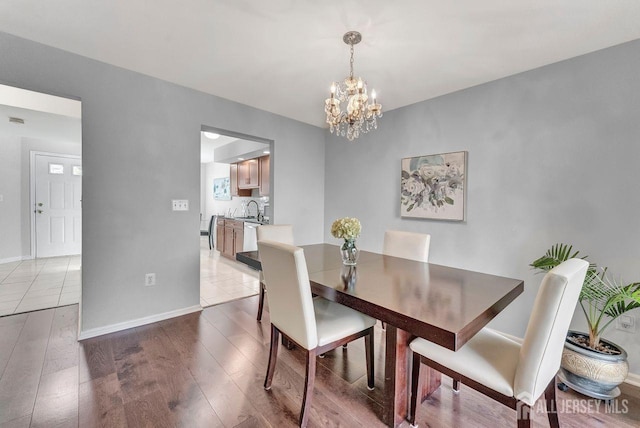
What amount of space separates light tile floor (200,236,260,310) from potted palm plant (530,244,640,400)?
3064mm

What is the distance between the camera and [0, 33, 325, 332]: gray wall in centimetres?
220

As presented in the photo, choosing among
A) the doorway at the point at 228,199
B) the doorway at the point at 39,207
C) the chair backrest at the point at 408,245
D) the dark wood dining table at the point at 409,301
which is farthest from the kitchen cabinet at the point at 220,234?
the chair backrest at the point at 408,245

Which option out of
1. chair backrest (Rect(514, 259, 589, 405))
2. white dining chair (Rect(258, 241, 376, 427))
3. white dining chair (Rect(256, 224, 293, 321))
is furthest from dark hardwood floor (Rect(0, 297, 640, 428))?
chair backrest (Rect(514, 259, 589, 405))

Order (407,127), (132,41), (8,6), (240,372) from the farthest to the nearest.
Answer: (407,127)
(132,41)
(240,372)
(8,6)

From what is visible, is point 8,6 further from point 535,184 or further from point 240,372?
point 535,184

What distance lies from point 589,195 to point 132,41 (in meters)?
3.68

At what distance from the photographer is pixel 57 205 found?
17.3 ft

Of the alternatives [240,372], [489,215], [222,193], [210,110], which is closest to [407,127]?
[489,215]

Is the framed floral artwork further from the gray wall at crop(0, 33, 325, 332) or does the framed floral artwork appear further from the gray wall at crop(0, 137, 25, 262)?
the gray wall at crop(0, 137, 25, 262)

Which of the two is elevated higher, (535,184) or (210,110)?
(210,110)

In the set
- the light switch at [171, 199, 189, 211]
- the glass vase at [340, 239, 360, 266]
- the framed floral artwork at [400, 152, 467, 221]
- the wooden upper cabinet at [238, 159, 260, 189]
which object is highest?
the wooden upper cabinet at [238, 159, 260, 189]

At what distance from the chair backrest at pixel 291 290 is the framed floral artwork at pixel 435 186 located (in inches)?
78.4

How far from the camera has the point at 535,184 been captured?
2297 mm

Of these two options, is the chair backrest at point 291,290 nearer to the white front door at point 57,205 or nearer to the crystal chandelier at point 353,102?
the crystal chandelier at point 353,102
